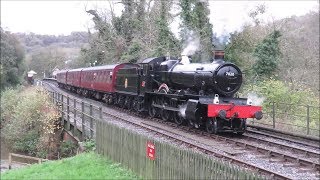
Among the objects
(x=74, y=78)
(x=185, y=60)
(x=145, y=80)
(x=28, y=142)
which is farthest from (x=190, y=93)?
(x=74, y=78)

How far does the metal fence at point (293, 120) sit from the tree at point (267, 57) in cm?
717

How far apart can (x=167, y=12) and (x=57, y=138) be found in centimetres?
1663

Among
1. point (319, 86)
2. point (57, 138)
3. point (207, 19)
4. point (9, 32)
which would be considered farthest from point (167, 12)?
point (9, 32)

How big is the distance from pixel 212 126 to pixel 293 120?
5.17 m

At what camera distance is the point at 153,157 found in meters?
9.63

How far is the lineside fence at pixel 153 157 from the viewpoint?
7363 mm

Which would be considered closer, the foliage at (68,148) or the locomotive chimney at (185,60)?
the locomotive chimney at (185,60)

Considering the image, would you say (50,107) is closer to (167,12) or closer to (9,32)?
(167,12)

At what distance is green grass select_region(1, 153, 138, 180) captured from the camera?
10.9 m

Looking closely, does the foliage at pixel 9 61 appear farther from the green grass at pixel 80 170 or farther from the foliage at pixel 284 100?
the green grass at pixel 80 170

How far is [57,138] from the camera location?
2177cm

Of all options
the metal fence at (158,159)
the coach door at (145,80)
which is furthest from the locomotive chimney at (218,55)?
the metal fence at (158,159)

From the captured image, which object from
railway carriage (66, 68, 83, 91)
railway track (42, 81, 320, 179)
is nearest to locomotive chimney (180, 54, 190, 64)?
railway track (42, 81, 320, 179)

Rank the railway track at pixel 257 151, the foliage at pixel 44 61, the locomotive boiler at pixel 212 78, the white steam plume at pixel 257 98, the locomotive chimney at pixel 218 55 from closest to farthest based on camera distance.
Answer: the railway track at pixel 257 151 → the locomotive boiler at pixel 212 78 → the locomotive chimney at pixel 218 55 → the white steam plume at pixel 257 98 → the foliage at pixel 44 61
